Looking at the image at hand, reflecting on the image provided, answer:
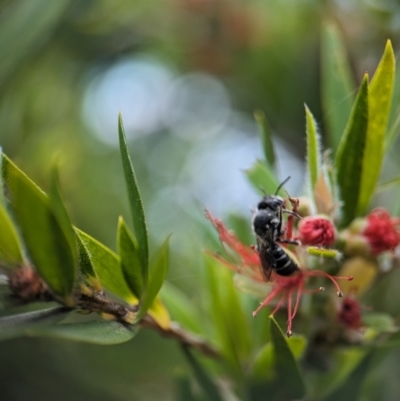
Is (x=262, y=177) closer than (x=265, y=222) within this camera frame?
No

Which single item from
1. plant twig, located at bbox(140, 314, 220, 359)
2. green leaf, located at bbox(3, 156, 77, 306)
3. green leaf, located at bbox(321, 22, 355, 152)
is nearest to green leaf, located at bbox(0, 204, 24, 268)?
green leaf, located at bbox(3, 156, 77, 306)

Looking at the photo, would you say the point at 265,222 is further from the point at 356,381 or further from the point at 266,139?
the point at 356,381

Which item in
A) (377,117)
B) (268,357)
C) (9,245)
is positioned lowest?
(268,357)

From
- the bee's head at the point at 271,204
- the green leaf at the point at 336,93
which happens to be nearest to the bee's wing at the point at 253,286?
the bee's head at the point at 271,204

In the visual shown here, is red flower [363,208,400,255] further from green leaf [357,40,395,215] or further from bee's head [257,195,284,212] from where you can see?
bee's head [257,195,284,212]

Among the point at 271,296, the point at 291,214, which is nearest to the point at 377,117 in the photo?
the point at 291,214

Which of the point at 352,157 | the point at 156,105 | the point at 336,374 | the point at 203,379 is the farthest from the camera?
the point at 156,105

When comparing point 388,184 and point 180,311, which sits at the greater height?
point 388,184

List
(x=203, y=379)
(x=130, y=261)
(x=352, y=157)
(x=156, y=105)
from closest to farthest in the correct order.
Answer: (x=130, y=261)
(x=352, y=157)
(x=203, y=379)
(x=156, y=105)
